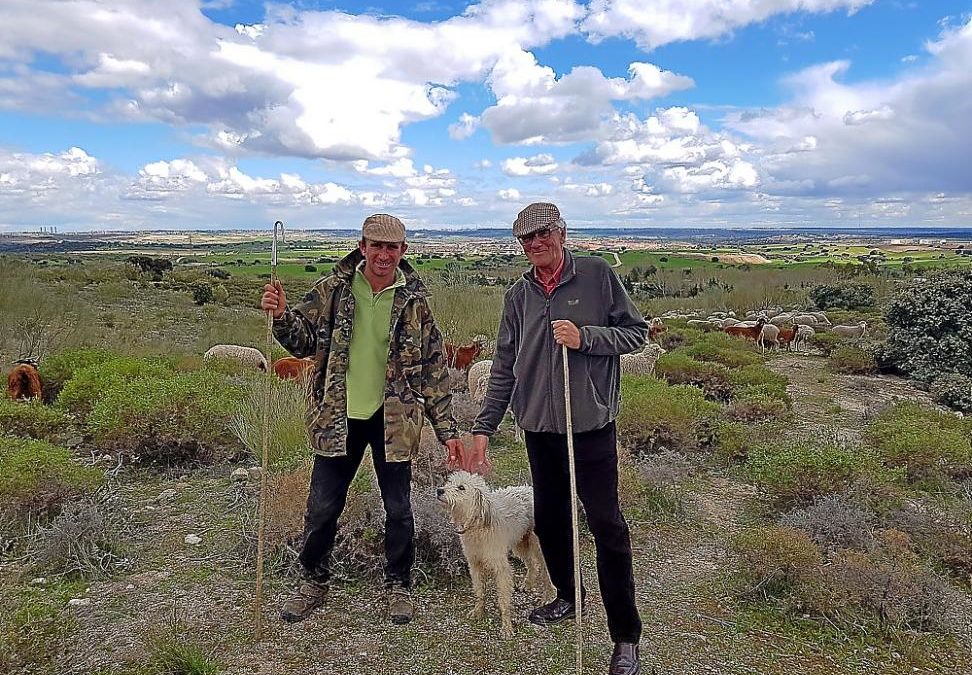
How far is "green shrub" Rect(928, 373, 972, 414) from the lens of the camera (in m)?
9.90

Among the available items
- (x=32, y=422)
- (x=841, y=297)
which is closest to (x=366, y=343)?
(x=32, y=422)

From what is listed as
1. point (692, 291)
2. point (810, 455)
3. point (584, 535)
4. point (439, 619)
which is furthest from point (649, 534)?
point (692, 291)

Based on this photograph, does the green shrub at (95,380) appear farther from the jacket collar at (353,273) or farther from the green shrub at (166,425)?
the jacket collar at (353,273)

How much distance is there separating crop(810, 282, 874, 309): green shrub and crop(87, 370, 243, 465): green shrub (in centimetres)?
1944

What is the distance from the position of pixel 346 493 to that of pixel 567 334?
1565mm

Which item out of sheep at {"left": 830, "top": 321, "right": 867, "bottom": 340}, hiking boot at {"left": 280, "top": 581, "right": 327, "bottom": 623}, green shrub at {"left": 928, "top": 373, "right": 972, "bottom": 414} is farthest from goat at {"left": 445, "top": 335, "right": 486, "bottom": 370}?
sheep at {"left": 830, "top": 321, "right": 867, "bottom": 340}

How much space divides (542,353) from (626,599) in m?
1.14

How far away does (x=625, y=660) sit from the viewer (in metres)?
3.26

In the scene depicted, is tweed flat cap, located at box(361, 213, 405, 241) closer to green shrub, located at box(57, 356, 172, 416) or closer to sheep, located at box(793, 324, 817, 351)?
green shrub, located at box(57, 356, 172, 416)

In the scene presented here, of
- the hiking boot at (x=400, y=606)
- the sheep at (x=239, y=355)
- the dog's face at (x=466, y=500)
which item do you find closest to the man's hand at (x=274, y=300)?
the dog's face at (x=466, y=500)

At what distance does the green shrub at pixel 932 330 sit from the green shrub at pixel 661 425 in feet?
19.8

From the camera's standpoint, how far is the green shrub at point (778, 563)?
4090mm

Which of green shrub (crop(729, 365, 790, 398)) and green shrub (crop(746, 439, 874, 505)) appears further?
green shrub (crop(729, 365, 790, 398))

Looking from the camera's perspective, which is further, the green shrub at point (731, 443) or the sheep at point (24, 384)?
the sheep at point (24, 384)
